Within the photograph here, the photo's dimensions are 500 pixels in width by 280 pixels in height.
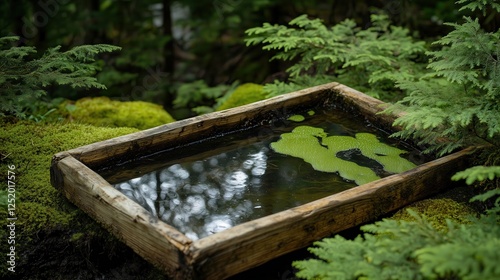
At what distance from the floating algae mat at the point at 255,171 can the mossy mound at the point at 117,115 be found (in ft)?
3.93

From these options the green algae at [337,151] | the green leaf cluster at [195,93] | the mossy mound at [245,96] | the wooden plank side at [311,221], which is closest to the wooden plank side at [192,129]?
the green algae at [337,151]

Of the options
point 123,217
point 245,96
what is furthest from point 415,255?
point 245,96

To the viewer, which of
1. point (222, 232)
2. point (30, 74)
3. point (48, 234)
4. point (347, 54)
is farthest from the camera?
point (347, 54)

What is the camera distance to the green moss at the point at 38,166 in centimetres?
339

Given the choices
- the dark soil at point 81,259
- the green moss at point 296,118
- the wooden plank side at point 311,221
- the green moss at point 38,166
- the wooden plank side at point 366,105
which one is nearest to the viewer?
the wooden plank side at point 311,221

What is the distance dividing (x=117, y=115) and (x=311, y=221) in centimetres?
270

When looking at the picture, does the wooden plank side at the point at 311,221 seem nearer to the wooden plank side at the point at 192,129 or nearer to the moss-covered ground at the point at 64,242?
the moss-covered ground at the point at 64,242

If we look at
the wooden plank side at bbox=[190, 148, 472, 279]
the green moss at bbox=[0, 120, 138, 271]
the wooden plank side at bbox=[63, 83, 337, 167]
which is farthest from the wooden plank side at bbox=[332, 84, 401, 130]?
the green moss at bbox=[0, 120, 138, 271]

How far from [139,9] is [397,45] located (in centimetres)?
367

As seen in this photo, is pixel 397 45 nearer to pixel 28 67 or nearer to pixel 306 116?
pixel 306 116

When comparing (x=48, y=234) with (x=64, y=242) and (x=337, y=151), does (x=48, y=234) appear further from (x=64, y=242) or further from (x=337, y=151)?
(x=337, y=151)

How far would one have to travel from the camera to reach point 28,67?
3.80 meters

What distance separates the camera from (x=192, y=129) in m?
4.02

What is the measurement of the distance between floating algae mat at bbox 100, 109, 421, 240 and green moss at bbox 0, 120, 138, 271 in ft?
1.25
